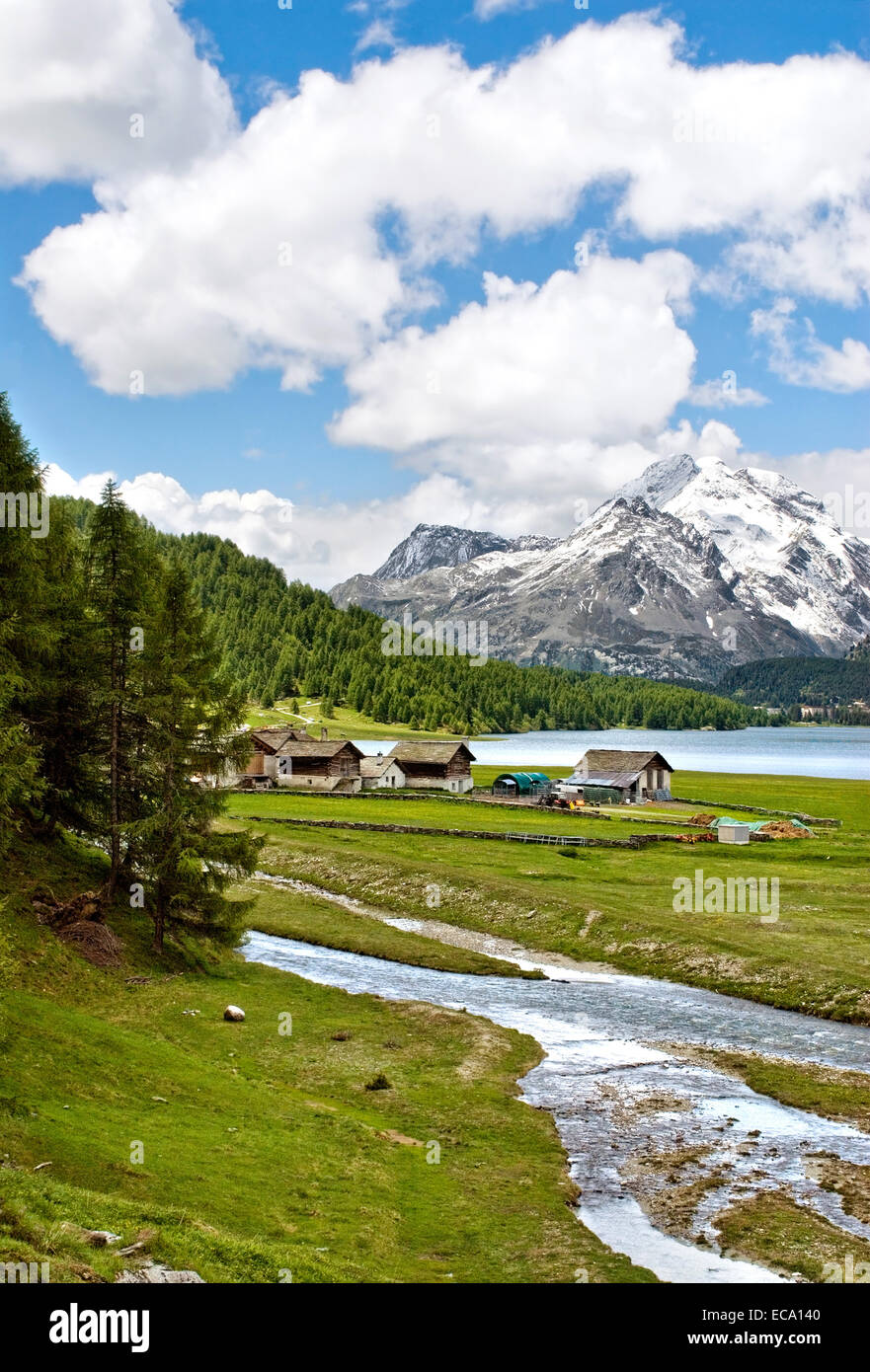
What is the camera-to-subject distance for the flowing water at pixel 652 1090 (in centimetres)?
2219

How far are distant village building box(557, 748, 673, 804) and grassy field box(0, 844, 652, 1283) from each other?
77822mm

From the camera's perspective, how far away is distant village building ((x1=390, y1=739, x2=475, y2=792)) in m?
126

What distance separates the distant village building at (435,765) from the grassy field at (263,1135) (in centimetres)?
8625

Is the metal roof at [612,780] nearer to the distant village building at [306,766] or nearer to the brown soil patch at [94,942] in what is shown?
the distant village building at [306,766]

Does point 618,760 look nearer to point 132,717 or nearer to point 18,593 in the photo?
point 132,717

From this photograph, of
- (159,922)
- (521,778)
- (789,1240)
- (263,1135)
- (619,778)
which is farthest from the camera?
(521,778)

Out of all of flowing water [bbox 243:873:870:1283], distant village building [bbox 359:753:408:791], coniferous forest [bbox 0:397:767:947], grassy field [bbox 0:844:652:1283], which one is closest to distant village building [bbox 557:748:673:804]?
distant village building [bbox 359:753:408:791]

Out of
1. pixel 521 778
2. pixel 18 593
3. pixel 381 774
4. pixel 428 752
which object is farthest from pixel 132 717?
pixel 428 752

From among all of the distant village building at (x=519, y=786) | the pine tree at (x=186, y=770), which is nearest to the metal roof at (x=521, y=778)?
the distant village building at (x=519, y=786)

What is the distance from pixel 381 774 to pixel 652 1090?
97254 millimetres

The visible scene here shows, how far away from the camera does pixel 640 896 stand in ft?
194

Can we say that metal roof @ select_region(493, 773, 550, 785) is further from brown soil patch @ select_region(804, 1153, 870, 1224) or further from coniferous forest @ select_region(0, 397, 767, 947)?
brown soil patch @ select_region(804, 1153, 870, 1224)

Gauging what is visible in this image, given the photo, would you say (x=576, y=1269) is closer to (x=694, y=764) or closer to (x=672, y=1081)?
(x=672, y=1081)
